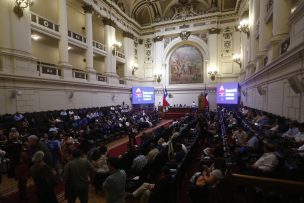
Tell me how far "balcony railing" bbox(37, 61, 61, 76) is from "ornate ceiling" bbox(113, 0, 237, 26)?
1004cm

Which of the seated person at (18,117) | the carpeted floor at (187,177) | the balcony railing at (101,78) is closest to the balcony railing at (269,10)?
the carpeted floor at (187,177)

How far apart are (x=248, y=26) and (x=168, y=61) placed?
9242 mm

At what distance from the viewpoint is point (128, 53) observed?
62.9 ft

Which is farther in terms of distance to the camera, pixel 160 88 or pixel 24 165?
pixel 160 88

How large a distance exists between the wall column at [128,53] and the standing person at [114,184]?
1674 cm

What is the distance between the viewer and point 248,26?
1238 cm

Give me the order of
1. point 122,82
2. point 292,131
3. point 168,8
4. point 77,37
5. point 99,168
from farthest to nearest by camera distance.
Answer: point 168,8, point 122,82, point 77,37, point 292,131, point 99,168

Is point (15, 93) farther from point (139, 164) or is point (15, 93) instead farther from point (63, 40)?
point (139, 164)

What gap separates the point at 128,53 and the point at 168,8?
682 centimetres

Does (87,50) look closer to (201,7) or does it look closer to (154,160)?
(154,160)

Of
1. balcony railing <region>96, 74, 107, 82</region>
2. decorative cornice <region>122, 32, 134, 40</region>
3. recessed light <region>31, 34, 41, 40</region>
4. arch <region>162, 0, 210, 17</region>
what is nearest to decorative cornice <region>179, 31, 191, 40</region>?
arch <region>162, 0, 210, 17</region>

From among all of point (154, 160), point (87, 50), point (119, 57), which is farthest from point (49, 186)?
point (119, 57)

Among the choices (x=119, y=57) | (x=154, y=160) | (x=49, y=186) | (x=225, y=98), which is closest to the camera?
→ (x=49, y=186)

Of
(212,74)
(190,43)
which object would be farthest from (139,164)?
(190,43)
